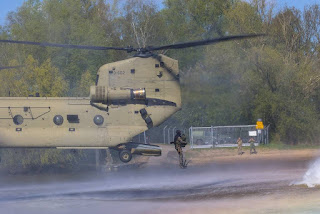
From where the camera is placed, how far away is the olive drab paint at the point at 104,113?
655 inches

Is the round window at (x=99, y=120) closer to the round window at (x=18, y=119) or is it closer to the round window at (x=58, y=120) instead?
the round window at (x=58, y=120)

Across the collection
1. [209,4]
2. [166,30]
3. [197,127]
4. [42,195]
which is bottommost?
[42,195]

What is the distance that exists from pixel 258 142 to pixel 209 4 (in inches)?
1064

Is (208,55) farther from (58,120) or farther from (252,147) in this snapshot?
(58,120)

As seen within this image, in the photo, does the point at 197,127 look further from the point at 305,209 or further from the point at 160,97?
the point at 305,209

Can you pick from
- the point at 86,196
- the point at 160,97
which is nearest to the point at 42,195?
the point at 86,196

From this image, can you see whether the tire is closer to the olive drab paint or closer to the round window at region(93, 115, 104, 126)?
the olive drab paint

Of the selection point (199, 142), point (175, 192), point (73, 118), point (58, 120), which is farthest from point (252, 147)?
point (58, 120)

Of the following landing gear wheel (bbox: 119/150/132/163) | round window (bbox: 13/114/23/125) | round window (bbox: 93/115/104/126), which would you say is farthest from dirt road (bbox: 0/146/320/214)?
round window (bbox: 13/114/23/125)

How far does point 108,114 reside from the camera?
16.7 m

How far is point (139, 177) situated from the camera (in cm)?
2191

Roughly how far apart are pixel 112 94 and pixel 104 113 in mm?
800

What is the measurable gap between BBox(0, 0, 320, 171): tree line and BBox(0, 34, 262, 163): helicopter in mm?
2922

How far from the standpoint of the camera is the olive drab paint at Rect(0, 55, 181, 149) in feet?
54.6
